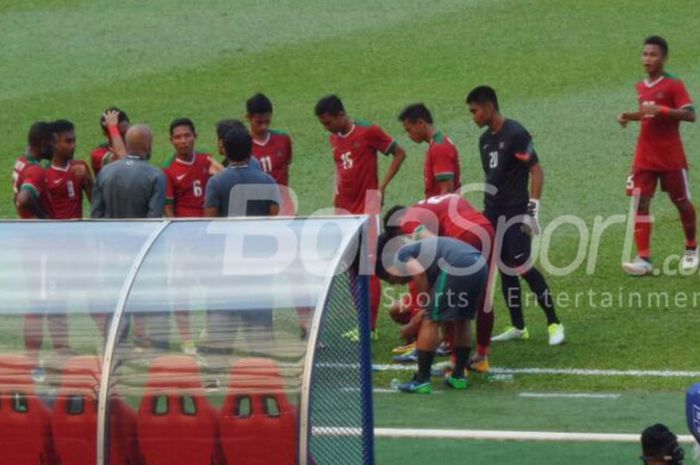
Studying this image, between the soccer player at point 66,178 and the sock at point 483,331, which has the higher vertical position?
the soccer player at point 66,178

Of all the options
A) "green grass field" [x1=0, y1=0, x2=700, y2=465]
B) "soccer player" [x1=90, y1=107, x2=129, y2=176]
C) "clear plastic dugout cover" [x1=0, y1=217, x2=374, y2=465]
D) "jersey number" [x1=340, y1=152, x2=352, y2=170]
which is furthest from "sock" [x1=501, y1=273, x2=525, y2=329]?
"clear plastic dugout cover" [x1=0, y1=217, x2=374, y2=465]

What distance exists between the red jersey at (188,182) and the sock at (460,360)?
253 centimetres

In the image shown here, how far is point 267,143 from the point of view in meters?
13.0

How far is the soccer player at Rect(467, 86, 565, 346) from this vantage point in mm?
11969

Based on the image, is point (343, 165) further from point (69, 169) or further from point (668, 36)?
point (668, 36)

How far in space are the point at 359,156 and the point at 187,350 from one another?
17.8 feet

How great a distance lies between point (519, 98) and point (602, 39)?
93.9 inches

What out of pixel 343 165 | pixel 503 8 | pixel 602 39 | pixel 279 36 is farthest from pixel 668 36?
pixel 343 165

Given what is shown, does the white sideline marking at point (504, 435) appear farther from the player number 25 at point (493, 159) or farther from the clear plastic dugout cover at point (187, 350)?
the player number 25 at point (493, 159)

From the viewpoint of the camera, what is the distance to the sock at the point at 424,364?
1091 centimetres

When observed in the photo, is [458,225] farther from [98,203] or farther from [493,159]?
[98,203]

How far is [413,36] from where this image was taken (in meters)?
21.1

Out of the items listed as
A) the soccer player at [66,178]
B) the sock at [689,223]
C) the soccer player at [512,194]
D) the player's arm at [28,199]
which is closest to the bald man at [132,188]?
the player's arm at [28,199]

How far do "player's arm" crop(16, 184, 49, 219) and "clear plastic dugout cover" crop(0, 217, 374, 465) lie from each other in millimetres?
3938
